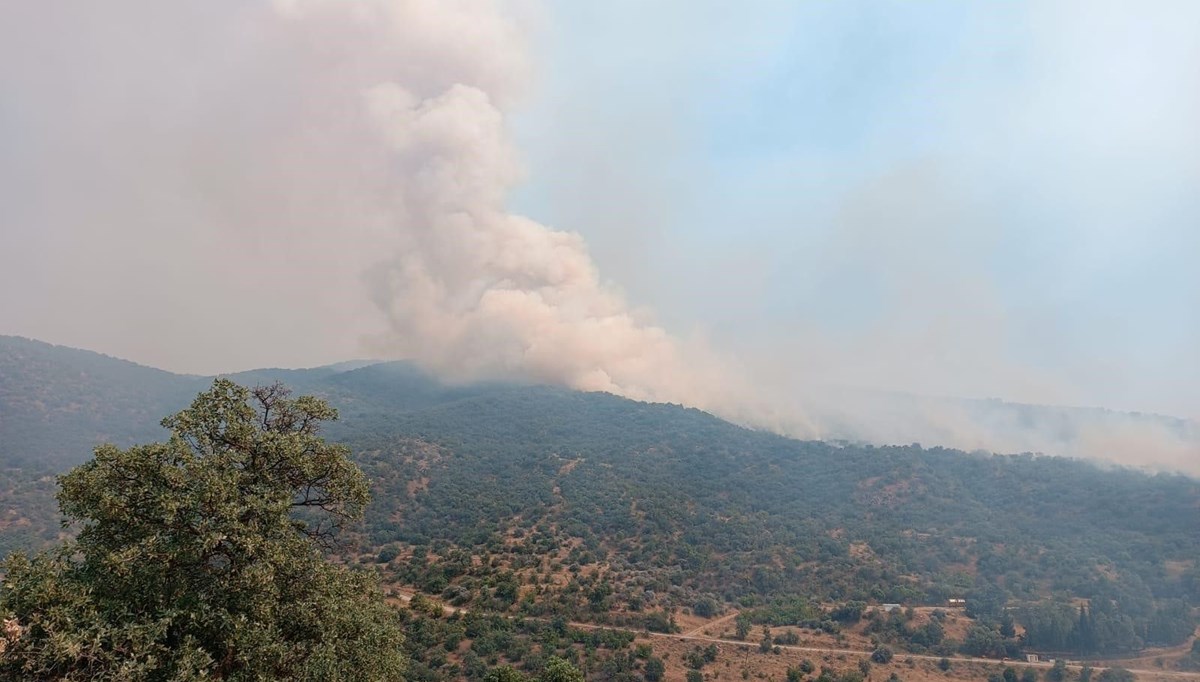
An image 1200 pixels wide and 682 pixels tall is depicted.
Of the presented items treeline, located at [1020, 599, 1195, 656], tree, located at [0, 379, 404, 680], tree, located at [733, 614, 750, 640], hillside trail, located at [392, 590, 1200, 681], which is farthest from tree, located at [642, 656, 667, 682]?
treeline, located at [1020, 599, 1195, 656]

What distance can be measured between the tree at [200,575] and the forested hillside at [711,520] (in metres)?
30.8

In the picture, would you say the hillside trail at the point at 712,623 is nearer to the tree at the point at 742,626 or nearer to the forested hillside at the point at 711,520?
the tree at the point at 742,626

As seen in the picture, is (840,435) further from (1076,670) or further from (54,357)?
(54,357)

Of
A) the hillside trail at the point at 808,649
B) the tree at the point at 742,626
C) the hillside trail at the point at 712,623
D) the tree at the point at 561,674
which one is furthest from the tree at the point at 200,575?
the tree at the point at 742,626

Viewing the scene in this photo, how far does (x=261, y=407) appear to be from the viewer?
646 inches

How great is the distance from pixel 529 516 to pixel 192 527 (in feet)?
234

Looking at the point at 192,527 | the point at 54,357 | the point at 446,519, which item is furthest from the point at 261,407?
the point at 54,357

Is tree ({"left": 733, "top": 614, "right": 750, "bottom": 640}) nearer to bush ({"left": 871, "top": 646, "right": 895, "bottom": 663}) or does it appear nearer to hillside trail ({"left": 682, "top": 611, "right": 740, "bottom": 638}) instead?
hillside trail ({"left": 682, "top": 611, "right": 740, "bottom": 638})

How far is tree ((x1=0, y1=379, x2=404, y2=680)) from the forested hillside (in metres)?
30.8

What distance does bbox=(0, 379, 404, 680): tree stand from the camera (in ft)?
35.5

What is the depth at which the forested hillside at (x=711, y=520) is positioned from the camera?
192ft

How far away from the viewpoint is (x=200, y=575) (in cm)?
1304

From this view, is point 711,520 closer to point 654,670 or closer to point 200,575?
point 654,670

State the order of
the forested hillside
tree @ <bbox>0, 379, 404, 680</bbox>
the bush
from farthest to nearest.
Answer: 1. the forested hillside
2. the bush
3. tree @ <bbox>0, 379, 404, 680</bbox>
